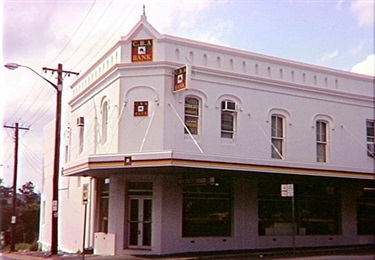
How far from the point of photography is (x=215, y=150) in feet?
73.4

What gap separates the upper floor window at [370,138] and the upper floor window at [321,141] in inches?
90.6

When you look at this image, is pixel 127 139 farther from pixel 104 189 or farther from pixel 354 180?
pixel 354 180

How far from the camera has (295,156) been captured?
2442cm

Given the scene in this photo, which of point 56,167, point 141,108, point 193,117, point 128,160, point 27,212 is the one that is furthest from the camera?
point 27,212

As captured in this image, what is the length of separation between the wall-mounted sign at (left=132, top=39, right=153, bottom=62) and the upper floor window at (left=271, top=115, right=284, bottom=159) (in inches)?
238

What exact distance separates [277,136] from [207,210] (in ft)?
14.8

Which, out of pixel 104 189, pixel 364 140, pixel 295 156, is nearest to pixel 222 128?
pixel 295 156

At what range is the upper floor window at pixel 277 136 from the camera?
24170 millimetres

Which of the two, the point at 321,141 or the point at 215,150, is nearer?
the point at 215,150

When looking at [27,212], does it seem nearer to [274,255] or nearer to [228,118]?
[228,118]

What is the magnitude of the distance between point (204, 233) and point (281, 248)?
3394 millimetres

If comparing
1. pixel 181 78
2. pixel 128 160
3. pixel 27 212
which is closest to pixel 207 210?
pixel 128 160

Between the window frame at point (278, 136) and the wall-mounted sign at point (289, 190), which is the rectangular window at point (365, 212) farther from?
the wall-mounted sign at point (289, 190)

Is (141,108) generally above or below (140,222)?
above
